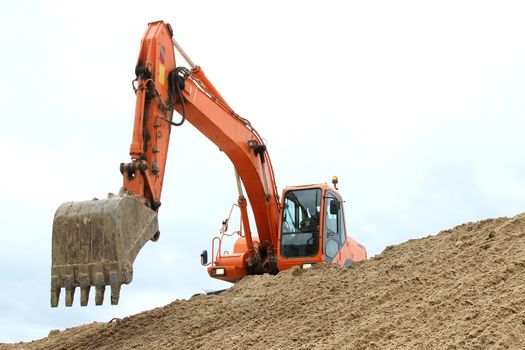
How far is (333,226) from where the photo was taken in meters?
10.5

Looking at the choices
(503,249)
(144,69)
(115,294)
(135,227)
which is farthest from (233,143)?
(503,249)

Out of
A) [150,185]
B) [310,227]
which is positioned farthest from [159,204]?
[310,227]

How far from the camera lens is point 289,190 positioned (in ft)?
34.7

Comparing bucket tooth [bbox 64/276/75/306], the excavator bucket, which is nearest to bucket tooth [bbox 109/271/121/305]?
the excavator bucket

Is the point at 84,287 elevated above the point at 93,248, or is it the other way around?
the point at 93,248

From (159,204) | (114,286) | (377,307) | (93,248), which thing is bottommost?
(377,307)

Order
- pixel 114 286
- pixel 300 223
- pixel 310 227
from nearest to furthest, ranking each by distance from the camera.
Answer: pixel 114 286
pixel 310 227
pixel 300 223

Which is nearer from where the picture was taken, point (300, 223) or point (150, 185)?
point (150, 185)

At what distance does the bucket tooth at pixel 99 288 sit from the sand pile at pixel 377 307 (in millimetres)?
688

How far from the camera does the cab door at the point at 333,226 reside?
10.2 meters

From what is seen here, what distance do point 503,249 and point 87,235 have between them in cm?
387

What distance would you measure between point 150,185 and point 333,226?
3.43 m

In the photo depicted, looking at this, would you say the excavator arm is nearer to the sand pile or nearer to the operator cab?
the operator cab

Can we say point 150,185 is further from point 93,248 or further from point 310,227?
point 310,227
